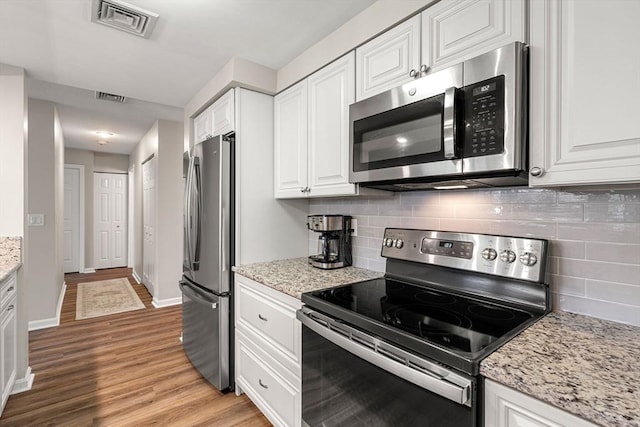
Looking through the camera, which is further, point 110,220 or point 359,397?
point 110,220

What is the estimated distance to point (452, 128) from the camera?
1.15 m

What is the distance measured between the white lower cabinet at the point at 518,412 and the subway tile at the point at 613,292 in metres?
0.65

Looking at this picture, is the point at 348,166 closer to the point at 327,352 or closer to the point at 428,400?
the point at 327,352

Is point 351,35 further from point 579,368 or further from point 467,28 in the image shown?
point 579,368

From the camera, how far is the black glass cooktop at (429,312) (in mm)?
969

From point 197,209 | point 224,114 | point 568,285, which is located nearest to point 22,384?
point 197,209

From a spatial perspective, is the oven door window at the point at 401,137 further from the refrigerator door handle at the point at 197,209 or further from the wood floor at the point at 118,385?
the wood floor at the point at 118,385

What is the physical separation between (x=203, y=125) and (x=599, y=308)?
9.24ft

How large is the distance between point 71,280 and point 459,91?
21.5 ft

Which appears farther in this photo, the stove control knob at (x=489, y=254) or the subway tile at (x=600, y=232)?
the stove control knob at (x=489, y=254)

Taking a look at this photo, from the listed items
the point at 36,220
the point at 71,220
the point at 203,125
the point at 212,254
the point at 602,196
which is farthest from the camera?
the point at 71,220

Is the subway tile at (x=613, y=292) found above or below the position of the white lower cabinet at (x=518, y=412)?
above

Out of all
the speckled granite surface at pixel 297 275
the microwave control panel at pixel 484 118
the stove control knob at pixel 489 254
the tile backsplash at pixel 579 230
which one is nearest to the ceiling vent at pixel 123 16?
the speckled granite surface at pixel 297 275

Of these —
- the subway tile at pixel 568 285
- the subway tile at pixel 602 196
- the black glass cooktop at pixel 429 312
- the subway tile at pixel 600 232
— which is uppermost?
the subway tile at pixel 602 196
